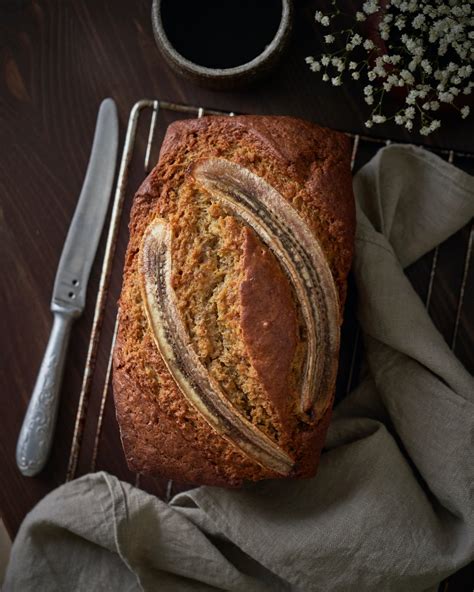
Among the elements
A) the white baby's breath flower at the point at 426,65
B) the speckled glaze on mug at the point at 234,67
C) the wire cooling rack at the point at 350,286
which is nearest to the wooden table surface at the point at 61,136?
the wire cooling rack at the point at 350,286

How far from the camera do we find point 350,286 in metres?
A: 1.48

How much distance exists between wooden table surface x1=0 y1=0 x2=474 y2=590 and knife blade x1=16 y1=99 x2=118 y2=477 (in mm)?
35

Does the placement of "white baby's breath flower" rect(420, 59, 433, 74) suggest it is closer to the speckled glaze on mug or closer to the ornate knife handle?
the speckled glaze on mug

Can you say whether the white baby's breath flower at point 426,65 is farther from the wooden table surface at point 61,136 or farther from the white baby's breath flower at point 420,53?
the wooden table surface at point 61,136

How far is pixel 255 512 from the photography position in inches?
52.9

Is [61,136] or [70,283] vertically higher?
[61,136]

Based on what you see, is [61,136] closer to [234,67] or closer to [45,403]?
[234,67]

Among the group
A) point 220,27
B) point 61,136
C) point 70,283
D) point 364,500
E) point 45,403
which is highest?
point 220,27

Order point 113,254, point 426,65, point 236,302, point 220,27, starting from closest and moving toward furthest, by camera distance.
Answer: point 236,302, point 426,65, point 220,27, point 113,254

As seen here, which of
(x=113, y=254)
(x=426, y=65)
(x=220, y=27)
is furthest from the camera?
(x=113, y=254)

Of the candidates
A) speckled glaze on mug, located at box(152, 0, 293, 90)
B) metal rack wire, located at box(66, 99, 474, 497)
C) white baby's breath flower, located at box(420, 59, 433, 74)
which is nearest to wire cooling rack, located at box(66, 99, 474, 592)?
metal rack wire, located at box(66, 99, 474, 497)

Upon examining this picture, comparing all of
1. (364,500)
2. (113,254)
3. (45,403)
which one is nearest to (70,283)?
(113,254)

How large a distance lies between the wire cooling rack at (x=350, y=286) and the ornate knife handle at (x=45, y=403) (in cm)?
5

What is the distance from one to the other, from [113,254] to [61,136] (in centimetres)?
29
